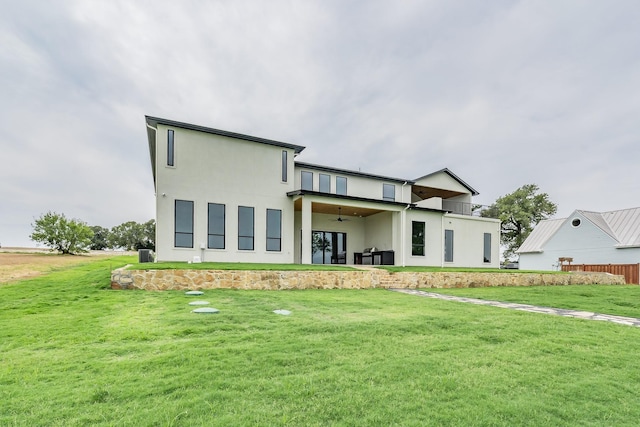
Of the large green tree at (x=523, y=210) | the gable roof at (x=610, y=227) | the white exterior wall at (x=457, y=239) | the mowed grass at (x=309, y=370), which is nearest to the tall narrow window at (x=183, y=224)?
the mowed grass at (x=309, y=370)

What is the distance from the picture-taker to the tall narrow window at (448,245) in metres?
19.6

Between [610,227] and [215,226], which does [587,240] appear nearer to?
[610,227]

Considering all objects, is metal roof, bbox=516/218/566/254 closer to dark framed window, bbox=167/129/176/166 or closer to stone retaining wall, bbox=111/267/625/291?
stone retaining wall, bbox=111/267/625/291

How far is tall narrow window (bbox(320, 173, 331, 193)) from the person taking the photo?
17562mm

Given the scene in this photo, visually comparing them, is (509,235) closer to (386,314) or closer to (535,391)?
(386,314)

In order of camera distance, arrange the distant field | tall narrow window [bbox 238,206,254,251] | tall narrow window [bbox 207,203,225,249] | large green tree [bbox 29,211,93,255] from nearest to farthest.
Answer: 1. the distant field
2. tall narrow window [bbox 207,203,225,249]
3. tall narrow window [bbox 238,206,254,251]
4. large green tree [bbox 29,211,93,255]

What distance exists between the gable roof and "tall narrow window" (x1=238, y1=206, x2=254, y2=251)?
2594 centimetres

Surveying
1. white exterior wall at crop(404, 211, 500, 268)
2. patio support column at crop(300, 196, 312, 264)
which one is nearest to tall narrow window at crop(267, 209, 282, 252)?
patio support column at crop(300, 196, 312, 264)

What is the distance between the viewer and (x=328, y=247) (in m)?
18.8

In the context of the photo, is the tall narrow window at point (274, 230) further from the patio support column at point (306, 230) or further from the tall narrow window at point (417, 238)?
the tall narrow window at point (417, 238)

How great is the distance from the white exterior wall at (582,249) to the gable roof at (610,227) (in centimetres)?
36

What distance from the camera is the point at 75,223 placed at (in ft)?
108

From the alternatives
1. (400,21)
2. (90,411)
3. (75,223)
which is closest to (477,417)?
(90,411)

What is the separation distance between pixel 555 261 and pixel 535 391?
29.3m
